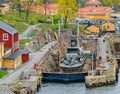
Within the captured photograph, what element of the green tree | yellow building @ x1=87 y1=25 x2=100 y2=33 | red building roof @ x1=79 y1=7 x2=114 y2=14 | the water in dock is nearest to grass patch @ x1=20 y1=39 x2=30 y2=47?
the water in dock

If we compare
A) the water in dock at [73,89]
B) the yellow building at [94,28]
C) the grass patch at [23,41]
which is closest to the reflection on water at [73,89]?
the water in dock at [73,89]

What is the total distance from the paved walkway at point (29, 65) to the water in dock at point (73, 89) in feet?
11.6

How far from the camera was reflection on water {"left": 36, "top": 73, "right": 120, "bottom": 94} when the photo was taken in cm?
6688

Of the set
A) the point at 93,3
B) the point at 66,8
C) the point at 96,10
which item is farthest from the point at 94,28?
the point at 93,3

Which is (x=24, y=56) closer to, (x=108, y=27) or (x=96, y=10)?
(x=108, y=27)

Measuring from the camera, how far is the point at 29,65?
247 feet

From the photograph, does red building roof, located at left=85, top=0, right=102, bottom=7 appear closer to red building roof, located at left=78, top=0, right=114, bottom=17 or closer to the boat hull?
red building roof, located at left=78, top=0, right=114, bottom=17

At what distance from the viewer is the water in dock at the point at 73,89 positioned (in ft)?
219

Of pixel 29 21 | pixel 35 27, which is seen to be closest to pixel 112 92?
pixel 35 27

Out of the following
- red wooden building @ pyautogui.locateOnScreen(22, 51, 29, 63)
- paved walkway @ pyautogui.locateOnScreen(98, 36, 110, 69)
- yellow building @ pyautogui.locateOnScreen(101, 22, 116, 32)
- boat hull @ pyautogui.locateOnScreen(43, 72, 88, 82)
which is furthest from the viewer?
yellow building @ pyautogui.locateOnScreen(101, 22, 116, 32)

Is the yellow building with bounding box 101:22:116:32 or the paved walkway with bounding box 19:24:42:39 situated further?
the yellow building with bounding box 101:22:116:32

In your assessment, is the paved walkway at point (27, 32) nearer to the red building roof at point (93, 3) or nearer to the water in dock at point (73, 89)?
the water in dock at point (73, 89)

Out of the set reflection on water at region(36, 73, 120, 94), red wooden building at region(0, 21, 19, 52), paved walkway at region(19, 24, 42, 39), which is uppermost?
red wooden building at region(0, 21, 19, 52)

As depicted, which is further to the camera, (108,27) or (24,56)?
(108,27)
